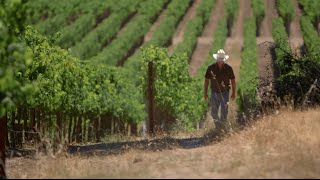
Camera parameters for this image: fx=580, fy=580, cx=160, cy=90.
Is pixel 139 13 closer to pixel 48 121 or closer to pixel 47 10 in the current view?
pixel 47 10

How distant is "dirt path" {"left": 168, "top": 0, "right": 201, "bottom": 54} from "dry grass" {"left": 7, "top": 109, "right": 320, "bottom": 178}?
36.6 m

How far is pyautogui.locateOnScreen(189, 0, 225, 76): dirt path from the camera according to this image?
140ft

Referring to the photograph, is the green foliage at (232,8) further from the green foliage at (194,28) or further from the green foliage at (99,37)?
the green foliage at (99,37)

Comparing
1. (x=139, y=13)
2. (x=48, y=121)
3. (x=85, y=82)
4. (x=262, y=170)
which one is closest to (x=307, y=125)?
(x=262, y=170)

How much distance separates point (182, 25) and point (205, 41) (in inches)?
228

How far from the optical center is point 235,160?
22.1 feet

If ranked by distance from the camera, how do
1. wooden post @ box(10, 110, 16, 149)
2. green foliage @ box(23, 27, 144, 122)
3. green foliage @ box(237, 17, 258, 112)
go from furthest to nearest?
1. green foliage @ box(237, 17, 258, 112)
2. green foliage @ box(23, 27, 144, 122)
3. wooden post @ box(10, 110, 16, 149)

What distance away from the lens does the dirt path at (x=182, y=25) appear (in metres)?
47.9

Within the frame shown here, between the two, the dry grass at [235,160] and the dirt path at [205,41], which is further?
the dirt path at [205,41]

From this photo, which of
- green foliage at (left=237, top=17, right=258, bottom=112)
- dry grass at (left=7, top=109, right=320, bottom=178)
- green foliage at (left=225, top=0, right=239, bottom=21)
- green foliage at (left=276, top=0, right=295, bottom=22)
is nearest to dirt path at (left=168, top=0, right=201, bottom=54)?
green foliage at (left=225, top=0, right=239, bottom=21)

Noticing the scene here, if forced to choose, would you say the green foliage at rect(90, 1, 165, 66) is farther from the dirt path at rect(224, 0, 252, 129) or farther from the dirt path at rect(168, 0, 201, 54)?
the dirt path at rect(224, 0, 252, 129)

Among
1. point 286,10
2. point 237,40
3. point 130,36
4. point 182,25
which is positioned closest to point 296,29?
point 286,10

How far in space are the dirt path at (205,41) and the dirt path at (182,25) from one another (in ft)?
5.87

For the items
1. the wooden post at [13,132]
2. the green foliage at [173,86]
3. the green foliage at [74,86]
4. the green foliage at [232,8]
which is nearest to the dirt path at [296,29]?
the green foliage at [232,8]
